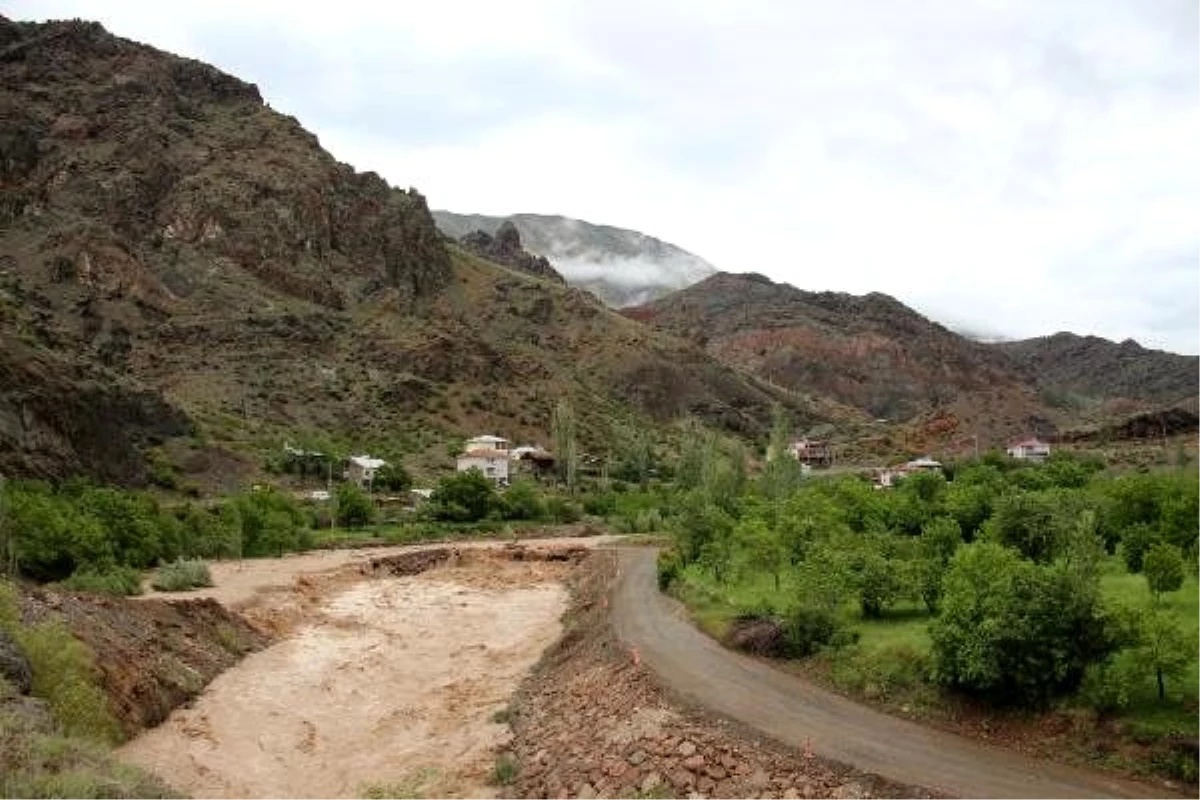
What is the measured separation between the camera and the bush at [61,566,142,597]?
45.5 m

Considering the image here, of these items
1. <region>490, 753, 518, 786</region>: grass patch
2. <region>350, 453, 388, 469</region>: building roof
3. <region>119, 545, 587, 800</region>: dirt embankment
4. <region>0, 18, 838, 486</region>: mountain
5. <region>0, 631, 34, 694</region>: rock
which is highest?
<region>0, 18, 838, 486</region>: mountain

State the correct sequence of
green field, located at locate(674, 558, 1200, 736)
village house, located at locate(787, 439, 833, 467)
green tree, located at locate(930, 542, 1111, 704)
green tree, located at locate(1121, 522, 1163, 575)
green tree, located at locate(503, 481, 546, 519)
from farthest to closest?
village house, located at locate(787, 439, 833, 467)
green tree, located at locate(503, 481, 546, 519)
green tree, located at locate(1121, 522, 1163, 575)
green tree, located at locate(930, 542, 1111, 704)
green field, located at locate(674, 558, 1200, 736)

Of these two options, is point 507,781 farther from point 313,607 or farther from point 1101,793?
point 313,607

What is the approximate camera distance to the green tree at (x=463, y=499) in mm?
91438

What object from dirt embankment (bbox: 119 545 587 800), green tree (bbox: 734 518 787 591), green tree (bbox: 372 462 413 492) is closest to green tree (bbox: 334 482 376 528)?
green tree (bbox: 372 462 413 492)

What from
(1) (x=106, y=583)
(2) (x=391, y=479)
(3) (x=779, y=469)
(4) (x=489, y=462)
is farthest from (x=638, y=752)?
(4) (x=489, y=462)

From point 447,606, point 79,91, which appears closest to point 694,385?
point 79,91

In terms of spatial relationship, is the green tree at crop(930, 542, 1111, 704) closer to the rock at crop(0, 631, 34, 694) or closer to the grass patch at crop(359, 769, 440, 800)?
the grass patch at crop(359, 769, 440, 800)

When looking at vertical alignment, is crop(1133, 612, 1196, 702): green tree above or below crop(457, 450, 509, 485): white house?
above

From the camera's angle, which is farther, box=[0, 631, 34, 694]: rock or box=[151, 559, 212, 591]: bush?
box=[151, 559, 212, 591]: bush

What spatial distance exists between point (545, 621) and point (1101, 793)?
31283 millimetres

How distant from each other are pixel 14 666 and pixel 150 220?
141324 mm

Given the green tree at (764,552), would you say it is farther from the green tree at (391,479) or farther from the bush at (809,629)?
the green tree at (391,479)

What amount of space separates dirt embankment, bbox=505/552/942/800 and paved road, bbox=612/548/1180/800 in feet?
2.27
